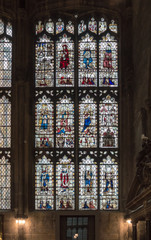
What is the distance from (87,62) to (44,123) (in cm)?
267

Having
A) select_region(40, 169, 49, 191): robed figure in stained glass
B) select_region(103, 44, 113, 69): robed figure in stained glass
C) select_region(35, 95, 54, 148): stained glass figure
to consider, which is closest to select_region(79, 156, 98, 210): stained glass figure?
select_region(40, 169, 49, 191): robed figure in stained glass

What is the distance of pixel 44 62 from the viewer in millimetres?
20375

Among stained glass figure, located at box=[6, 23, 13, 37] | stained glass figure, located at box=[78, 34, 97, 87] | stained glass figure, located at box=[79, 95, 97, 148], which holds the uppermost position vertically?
stained glass figure, located at box=[6, 23, 13, 37]

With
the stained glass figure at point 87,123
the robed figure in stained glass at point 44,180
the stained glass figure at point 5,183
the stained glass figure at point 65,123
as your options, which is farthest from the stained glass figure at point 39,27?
the robed figure in stained glass at point 44,180

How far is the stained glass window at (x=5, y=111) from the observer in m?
19.4

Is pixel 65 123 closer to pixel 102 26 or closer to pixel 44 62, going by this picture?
pixel 44 62

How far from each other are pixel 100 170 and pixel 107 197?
3.11 ft

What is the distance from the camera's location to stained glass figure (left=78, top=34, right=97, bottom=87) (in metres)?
20.2

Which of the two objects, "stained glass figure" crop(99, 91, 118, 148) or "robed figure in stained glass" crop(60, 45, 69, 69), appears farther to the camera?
"robed figure in stained glass" crop(60, 45, 69, 69)

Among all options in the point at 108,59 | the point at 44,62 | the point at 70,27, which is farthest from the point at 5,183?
the point at 70,27

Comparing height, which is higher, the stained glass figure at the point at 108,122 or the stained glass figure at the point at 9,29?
the stained glass figure at the point at 9,29

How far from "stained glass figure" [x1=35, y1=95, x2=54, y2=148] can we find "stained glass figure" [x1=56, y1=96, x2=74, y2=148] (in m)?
0.21

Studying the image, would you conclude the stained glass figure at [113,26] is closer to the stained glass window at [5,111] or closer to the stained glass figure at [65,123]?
the stained glass figure at [65,123]

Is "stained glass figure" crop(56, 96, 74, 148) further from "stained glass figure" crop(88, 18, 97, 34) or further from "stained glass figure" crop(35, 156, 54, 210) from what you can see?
"stained glass figure" crop(88, 18, 97, 34)
